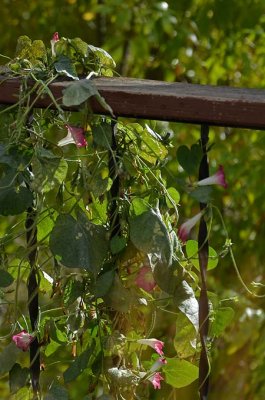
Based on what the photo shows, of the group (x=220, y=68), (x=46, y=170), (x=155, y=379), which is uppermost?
(x=46, y=170)

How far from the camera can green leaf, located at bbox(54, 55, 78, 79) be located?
1.22 meters

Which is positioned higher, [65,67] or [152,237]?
[65,67]

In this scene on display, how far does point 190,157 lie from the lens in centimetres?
116

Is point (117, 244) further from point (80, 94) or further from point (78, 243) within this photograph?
point (80, 94)

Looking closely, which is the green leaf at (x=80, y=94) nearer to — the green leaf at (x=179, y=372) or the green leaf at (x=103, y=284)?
the green leaf at (x=103, y=284)

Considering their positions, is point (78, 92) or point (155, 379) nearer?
point (78, 92)

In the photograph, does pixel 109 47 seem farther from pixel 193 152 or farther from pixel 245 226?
pixel 193 152

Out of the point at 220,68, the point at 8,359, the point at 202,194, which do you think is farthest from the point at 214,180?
the point at 220,68

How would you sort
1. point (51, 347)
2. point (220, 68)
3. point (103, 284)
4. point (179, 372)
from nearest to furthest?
Result: point (103, 284) < point (179, 372) < point (51, 347) < point (220, 68)

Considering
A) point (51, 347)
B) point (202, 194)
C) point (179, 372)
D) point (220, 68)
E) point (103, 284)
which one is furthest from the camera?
point (220, 68)

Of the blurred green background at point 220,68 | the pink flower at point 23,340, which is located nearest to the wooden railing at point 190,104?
the pink flower at point 23,340

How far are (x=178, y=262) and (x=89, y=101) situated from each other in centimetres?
23

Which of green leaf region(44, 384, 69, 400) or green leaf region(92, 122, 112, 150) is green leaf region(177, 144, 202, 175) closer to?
green leaf region(92, 122, 112, 150)

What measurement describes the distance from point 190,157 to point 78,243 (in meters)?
0.17
